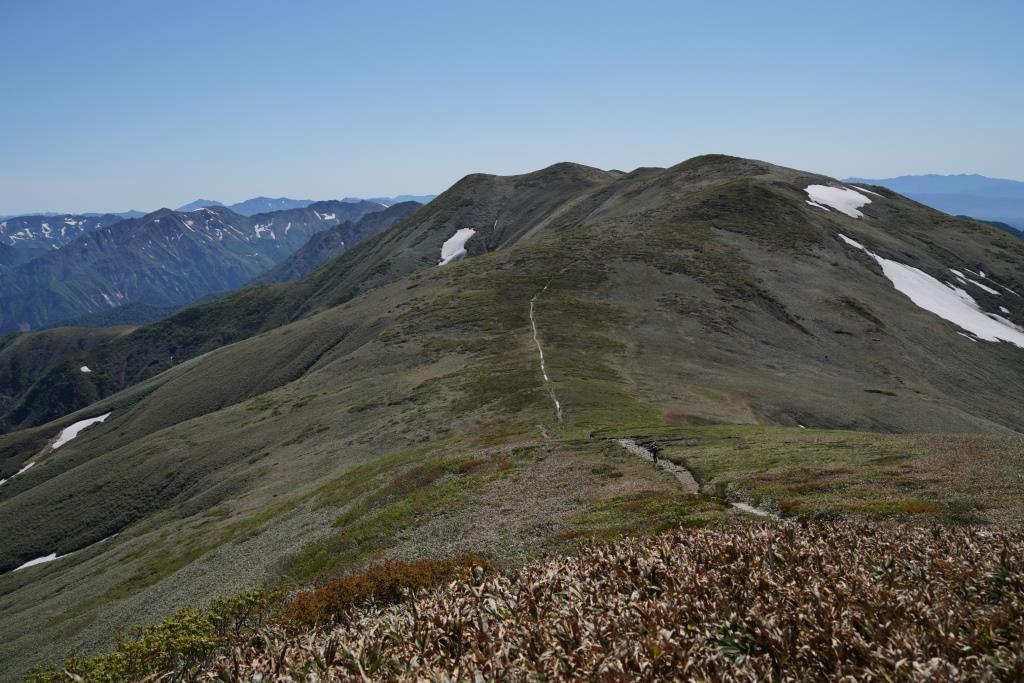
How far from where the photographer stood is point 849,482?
3097 cm

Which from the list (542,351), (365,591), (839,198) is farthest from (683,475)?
(839,198)

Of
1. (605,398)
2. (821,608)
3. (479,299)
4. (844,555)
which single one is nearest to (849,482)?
(844,555)

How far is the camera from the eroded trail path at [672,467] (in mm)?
35991

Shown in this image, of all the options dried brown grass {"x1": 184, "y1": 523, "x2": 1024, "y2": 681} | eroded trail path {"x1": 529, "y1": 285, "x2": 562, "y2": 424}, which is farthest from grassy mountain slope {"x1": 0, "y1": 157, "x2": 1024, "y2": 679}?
dried brown grass {"x1": 184, "y1": 523, "x2": 1024, "y2": 681}

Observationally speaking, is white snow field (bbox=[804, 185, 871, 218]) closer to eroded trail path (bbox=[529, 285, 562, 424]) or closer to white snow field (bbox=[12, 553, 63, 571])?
eroded trail path (bbox=[529, 285, 562, 424])

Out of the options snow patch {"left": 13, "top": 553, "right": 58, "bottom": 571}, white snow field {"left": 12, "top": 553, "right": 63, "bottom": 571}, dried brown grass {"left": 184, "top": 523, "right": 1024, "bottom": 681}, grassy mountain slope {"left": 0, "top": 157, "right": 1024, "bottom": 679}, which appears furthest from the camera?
white snow field {"left": 12, "top": 553, "right": 63, "bottom": 571}

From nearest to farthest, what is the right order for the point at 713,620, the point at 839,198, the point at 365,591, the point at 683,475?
the point at 713,620
the point at 365,591
the point at 683,475
the point at 839,198

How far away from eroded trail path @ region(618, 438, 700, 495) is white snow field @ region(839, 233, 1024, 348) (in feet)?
324

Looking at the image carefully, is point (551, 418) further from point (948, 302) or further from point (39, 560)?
point (948, 302)

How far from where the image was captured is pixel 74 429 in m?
167

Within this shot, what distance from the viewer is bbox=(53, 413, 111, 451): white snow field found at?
526ft

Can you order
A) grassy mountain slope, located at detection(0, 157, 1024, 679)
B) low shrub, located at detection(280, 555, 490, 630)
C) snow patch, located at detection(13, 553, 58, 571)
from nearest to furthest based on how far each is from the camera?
low shrub, located at detection(280, 555, 490, 630) < grassy mountain slope, located at detection(0, 157, 1024, 679) < snow patch, located at detection(13, 553, 58, 571)

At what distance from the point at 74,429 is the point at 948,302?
213 meters

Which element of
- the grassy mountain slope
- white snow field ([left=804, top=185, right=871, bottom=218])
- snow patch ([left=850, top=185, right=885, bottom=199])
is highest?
snow patch ([left=850, top=185, right=885, bottom=199])
